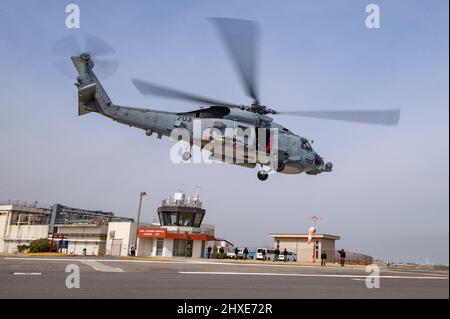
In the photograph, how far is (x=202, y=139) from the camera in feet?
85.8

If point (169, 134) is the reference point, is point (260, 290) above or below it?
below

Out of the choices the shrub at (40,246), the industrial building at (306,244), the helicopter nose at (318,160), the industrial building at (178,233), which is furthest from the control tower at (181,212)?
the helicopter nose at (318,160)

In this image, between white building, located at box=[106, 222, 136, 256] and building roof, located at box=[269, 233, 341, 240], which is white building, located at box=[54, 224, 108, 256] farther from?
building roof, located at box=[269, 233, 341, 240]

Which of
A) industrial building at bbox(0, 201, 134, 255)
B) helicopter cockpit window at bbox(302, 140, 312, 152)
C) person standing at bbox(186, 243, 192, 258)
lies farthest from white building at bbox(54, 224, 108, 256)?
helicopter cockpit window at bbox(302, 140, 312, 152)

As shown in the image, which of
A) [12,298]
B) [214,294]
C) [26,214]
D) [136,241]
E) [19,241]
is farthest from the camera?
[26,214]

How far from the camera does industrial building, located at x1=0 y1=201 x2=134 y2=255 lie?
79500mm

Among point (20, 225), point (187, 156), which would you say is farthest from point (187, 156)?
point (20, 225)

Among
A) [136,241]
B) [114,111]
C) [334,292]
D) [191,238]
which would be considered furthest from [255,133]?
[136,241]

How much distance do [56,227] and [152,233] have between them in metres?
32.0

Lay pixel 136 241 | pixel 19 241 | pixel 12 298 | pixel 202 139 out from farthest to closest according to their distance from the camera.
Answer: pixel 19 241 < pixel 136 241 < pixel 202 139 < pixel 12 298

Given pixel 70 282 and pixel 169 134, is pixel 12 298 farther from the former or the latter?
pixel 169 134

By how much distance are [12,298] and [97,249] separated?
240 ft

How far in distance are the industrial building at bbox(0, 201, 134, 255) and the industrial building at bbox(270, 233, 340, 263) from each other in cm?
3293

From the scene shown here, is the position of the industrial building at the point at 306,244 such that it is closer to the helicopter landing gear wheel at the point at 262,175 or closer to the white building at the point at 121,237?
the white building at the point at 121,237
